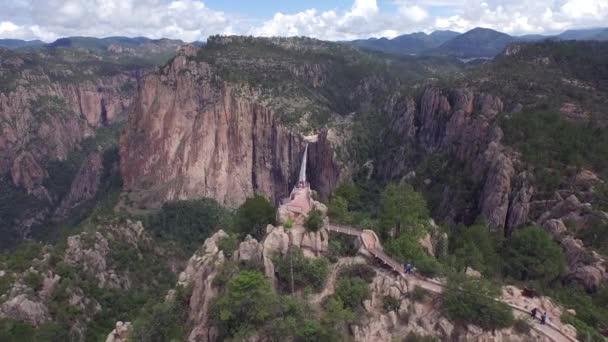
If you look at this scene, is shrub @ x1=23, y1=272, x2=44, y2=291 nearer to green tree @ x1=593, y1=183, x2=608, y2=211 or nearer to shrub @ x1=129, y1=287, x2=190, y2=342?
shrub @ x1=129, y1=287, x2=190, y2=342

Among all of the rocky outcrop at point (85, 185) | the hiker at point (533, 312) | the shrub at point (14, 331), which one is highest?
the hiker at point (533, 312)

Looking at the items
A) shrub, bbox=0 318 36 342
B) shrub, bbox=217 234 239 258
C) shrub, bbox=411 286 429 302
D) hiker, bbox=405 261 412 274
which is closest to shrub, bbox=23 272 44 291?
shrub, bbox=0 318 36 342

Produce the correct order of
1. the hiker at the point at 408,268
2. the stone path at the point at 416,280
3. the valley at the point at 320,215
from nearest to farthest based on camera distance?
the stone path at the point at 416,280, the valley at the point at 320,215, the hiker at the point at 408,268


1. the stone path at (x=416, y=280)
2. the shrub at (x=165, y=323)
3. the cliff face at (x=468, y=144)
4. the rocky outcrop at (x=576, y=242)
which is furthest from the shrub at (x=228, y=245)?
the cliff face at (x=468, y=144)

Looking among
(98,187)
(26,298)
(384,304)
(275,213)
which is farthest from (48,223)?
(384,304)

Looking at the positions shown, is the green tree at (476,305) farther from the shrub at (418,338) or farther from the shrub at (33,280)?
the shrub at (33,280)

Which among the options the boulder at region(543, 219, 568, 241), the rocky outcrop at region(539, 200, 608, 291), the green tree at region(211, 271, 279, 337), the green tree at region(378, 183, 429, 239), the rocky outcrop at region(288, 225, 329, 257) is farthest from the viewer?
the boulder at region(543, 219, 568, 241)
